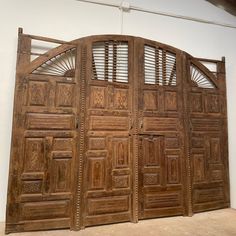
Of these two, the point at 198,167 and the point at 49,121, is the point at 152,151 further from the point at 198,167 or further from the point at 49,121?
the point at 49,121

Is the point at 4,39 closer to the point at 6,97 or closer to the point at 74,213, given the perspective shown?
the point at 6,97

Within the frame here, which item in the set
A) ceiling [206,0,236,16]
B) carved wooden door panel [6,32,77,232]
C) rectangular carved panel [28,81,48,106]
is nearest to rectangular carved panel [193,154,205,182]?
carved wooden door panel [6,32,77,232]

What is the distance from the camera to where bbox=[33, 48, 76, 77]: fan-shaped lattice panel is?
8.86 feet

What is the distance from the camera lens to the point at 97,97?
2.75 m

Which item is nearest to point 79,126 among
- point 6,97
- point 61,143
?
A: point 61,143

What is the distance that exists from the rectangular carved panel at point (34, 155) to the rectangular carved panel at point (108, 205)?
72 cm

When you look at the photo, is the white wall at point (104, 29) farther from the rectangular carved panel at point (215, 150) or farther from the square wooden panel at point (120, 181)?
the square wooden panel at point (120, 181)

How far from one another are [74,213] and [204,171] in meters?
1.82

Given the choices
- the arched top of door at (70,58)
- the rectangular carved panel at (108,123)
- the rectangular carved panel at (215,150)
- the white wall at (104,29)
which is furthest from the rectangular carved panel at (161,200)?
the arched top of door at (70,58)

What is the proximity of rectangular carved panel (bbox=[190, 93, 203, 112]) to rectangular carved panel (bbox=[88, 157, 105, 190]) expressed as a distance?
4.88 ft

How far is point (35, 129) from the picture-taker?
2.52 meters

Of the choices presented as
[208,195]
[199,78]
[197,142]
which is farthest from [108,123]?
[208,195]

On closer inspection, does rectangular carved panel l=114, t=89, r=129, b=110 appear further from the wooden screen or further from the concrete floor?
the concrete floor

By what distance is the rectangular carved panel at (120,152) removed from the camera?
2740 millimetres
